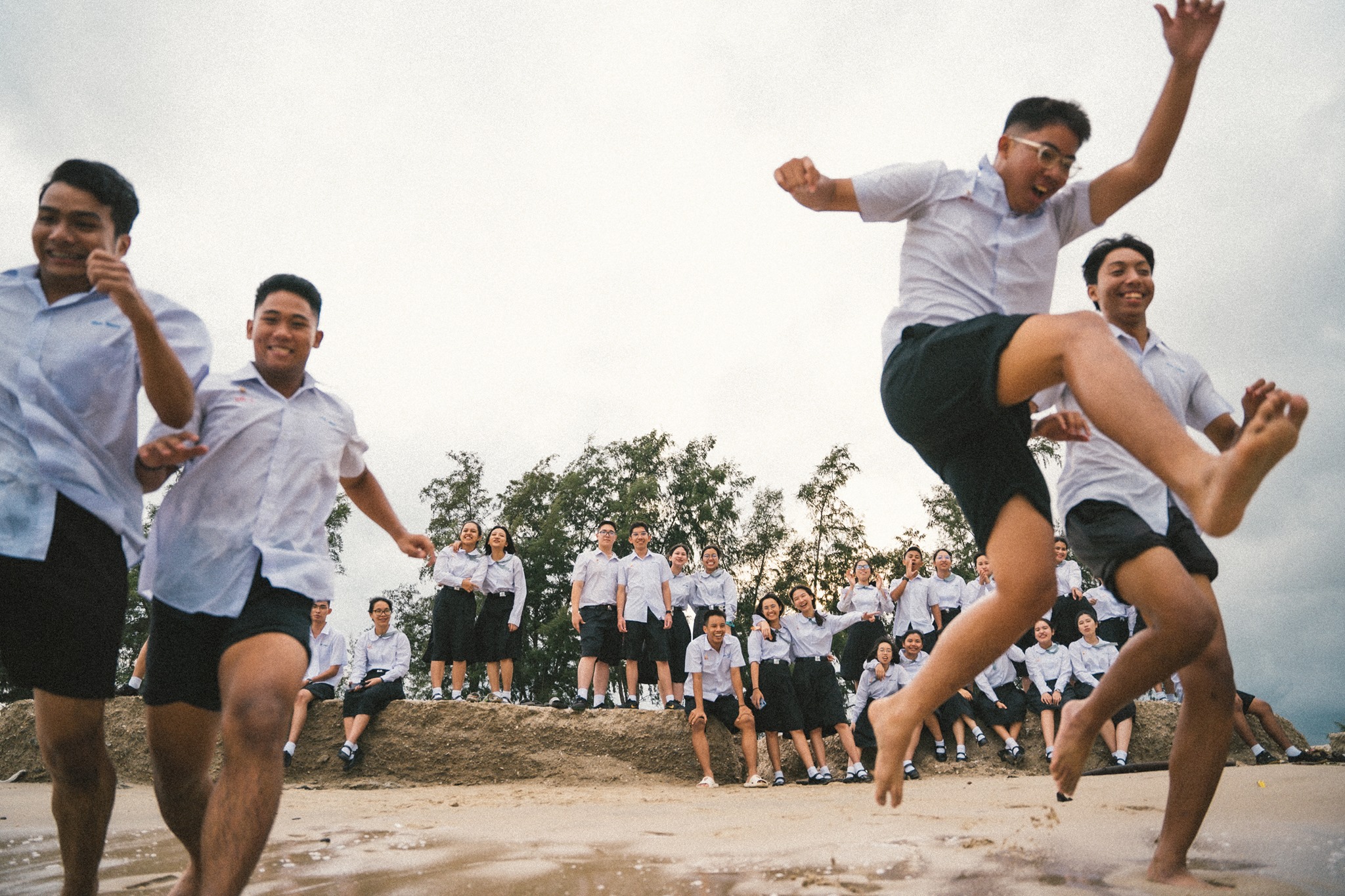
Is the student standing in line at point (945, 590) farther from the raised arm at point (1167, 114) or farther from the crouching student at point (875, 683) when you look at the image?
the raised arm at point (1167, 114)

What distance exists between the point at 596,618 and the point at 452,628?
1.52 meters

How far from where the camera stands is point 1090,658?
30.8 ft

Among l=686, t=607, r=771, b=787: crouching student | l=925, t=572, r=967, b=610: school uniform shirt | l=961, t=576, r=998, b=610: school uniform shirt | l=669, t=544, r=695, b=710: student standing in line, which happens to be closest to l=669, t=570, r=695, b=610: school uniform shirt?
l=669, t=544, r=695, b=710: student standing in line

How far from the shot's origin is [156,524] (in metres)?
2.67

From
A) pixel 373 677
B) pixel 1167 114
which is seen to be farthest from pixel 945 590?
pixel 1167 114

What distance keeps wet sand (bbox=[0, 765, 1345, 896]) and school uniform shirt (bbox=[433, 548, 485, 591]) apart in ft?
14.4

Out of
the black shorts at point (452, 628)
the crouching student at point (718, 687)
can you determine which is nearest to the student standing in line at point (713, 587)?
the crouching student at point (718, 687)

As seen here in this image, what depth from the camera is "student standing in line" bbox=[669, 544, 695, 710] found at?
32.7ft

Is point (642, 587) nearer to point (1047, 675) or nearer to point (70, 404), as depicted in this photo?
point (1047, 675)

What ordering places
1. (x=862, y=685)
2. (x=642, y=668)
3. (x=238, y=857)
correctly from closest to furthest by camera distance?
(x=238, y=857) → (x=862, y=685) → (x=642, y=668)

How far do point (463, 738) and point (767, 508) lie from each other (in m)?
19.0

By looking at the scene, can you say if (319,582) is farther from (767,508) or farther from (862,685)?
(767,508)

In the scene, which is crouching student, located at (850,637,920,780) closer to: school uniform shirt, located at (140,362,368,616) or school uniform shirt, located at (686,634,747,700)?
school uniform shirt, located at (686,634,747,700)

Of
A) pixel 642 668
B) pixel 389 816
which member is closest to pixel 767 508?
pixel 642 668
